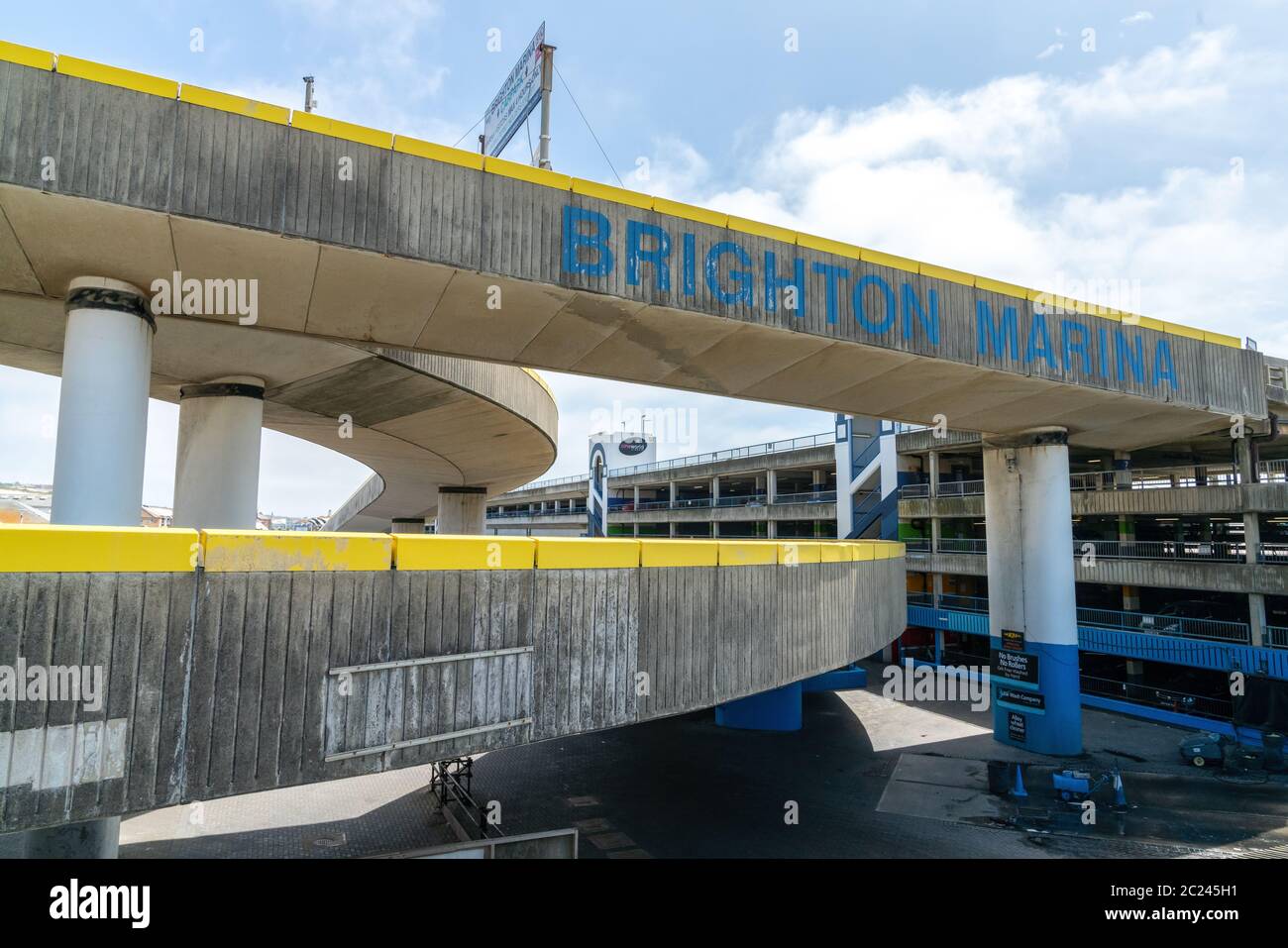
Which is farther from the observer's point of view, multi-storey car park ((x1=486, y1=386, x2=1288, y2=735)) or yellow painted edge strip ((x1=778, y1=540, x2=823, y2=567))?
multi-storey car park ((x1=486, y1=386, x2=1288, y2=735))

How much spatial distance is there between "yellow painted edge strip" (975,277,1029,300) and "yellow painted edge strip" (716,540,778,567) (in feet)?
28.7

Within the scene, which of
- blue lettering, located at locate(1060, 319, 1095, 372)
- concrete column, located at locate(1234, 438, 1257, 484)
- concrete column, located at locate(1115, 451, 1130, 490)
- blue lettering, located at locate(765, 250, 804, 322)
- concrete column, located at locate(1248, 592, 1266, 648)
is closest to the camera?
blue lettering, located at locate(765, 250, 804, 322)

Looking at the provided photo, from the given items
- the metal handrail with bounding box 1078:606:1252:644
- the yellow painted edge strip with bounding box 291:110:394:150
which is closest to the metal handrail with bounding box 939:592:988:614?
the metal handrail with bounding box 1078:606:1252:644

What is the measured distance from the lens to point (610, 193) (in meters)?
12.0

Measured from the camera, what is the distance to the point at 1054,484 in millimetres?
21172

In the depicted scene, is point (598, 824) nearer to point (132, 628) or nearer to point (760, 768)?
point (760, 768)

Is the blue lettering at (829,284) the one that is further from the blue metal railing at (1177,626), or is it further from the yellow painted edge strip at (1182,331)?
the blue metal railing at (1177,626)

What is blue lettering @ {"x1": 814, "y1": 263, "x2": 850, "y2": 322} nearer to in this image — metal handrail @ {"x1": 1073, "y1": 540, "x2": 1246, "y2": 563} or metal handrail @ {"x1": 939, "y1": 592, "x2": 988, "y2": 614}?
metal handrail @ {"x1": 1073, "y1": 540, "x2": 1246, "y2": 563}

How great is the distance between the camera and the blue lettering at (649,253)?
12.0 meters

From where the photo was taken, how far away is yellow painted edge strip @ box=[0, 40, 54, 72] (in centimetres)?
828

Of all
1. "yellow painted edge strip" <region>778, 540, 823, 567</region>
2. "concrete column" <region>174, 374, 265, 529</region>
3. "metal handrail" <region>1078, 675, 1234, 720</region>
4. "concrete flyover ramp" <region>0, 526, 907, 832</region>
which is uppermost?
"concrete column" <region>174, 374, 265, 529</region>

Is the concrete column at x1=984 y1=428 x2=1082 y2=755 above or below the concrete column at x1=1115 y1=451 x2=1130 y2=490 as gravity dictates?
below

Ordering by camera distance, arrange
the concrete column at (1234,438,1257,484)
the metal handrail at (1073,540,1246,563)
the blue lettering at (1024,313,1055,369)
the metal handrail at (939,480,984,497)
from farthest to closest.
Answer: the metal handrail at (939,480,984,497) < the metal handrail at (1073,540,1246,563) < the concrete column at (1234,438,1257,484) < the blue lettering at (1024,313,1055,369)
